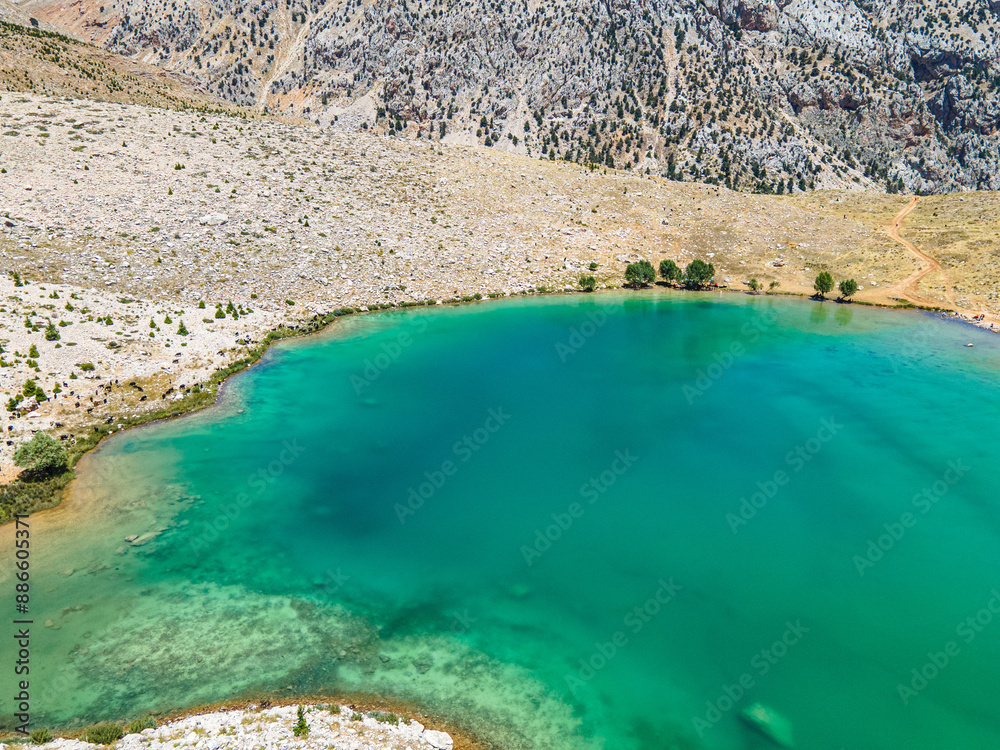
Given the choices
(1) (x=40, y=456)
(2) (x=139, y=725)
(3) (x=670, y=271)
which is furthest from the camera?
(3) (x=670, y=271)

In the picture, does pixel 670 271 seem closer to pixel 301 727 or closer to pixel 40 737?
pixel 301 727

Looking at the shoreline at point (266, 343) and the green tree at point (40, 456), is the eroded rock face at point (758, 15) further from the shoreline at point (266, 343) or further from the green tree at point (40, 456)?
the green tree at point (40, 456)

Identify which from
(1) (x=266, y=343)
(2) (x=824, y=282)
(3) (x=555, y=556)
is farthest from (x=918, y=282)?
(1) (x=266, y=343)

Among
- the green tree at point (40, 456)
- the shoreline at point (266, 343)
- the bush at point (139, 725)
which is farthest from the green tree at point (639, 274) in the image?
the bush at point (139, 725)

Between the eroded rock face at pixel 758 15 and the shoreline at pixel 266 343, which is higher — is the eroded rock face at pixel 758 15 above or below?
above

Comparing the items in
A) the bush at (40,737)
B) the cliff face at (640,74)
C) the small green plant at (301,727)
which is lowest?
the bush at (40,737)

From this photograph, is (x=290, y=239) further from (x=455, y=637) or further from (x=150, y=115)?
(x=455, y=637)
